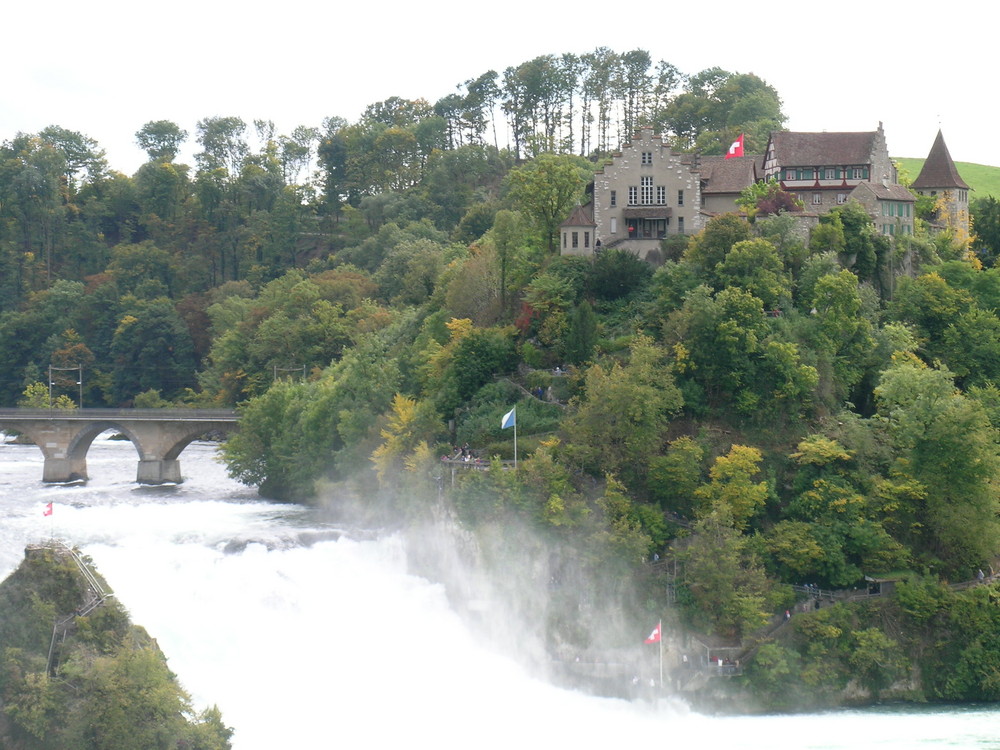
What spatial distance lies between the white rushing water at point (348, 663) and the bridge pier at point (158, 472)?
22.6 metres

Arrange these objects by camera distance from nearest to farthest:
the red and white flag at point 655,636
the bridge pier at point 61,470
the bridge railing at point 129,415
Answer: the red and white flag at point 655,636 < the bridge pier at point 61,470 < the bridge railing at point 129,415

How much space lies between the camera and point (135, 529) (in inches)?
2771

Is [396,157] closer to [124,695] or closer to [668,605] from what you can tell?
[668,605]

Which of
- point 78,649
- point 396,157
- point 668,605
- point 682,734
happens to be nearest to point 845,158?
point 668,605

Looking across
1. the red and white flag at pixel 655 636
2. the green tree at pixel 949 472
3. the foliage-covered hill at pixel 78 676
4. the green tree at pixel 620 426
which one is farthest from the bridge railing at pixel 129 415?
the green tree at pixel 949 472

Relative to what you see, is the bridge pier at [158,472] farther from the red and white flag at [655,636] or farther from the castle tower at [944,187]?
the castle tower at [944,187]

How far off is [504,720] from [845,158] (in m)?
45.1

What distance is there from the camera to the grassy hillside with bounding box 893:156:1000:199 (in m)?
134

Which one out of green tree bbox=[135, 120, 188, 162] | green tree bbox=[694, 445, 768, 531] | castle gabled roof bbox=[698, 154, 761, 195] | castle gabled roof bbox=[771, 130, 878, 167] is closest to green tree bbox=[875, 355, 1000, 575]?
green tree bbox=[694, 445, 768, 531]

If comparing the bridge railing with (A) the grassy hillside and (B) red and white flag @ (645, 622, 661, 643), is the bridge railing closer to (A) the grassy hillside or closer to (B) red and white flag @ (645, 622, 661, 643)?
(B) red and white flag @ (645, 622, 661, 643)

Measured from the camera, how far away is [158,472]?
95.7 meters

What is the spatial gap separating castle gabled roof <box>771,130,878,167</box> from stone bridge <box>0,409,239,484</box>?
40.9 metres

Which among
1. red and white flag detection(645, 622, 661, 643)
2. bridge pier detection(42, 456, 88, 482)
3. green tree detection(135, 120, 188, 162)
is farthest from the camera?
green tree detection(135, 120, 188, 162)

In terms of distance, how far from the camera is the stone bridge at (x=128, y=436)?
96.0 m
